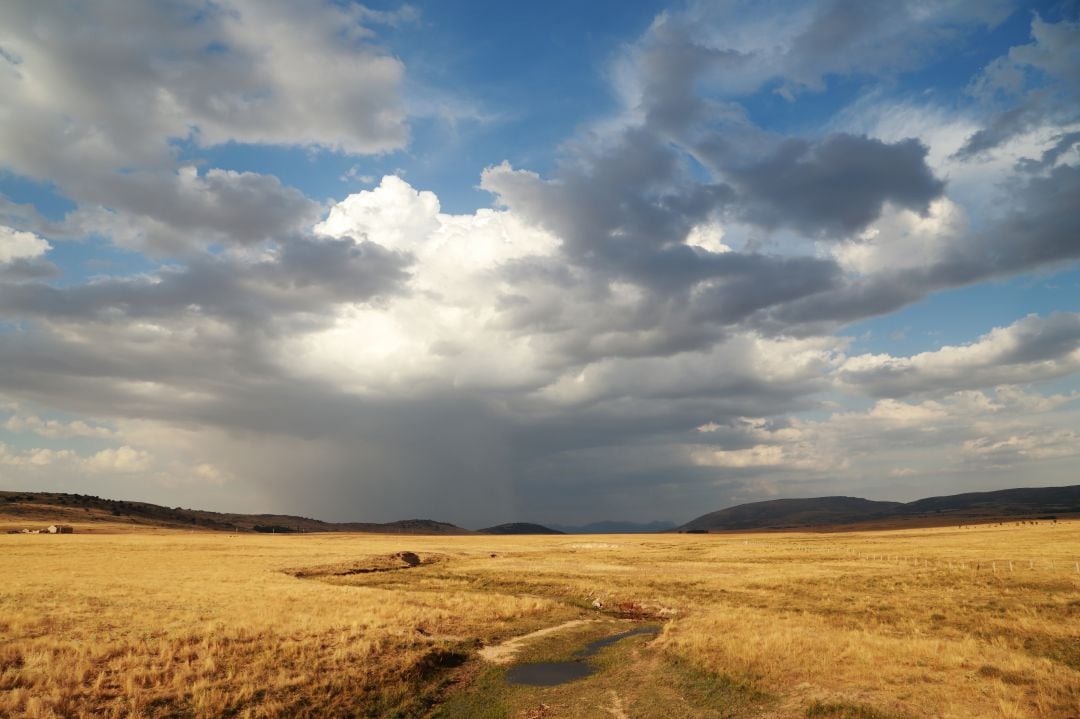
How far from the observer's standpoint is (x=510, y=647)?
30047mm

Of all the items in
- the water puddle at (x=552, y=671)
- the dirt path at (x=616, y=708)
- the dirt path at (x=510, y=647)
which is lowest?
the dirt path at (x=510, y=647)

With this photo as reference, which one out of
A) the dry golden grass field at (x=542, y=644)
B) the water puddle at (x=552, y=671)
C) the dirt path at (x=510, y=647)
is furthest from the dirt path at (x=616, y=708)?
the dirt path at (x=510, y=647)

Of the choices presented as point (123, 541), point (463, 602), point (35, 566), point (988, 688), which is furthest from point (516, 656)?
point (123, 541)

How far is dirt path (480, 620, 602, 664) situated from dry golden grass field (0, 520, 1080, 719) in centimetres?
38

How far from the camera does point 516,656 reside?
28.3 metres

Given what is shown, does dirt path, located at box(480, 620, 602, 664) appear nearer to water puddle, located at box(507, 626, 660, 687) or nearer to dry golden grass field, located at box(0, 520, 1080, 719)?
dry golden grass field, located at box(0, 520, 1080, 719)

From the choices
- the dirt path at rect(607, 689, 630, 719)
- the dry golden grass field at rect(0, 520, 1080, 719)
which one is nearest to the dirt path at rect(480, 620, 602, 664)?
the dry golden grass field at rect(0, 520, 1080, 719)

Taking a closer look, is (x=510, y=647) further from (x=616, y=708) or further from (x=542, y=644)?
(x=616, y=708)

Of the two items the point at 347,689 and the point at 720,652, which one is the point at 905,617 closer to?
the point at 720,652

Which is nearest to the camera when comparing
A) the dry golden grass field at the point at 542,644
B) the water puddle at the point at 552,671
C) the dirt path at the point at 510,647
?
the dry golden grass field at the point at 542,644

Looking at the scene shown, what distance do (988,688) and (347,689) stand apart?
22463 mm

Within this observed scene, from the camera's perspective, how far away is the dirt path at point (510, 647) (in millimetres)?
27939

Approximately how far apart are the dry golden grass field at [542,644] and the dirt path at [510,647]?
38 centimetres

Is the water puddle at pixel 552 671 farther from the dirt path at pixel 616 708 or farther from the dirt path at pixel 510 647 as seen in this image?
the dirt path at pixel 616 708
